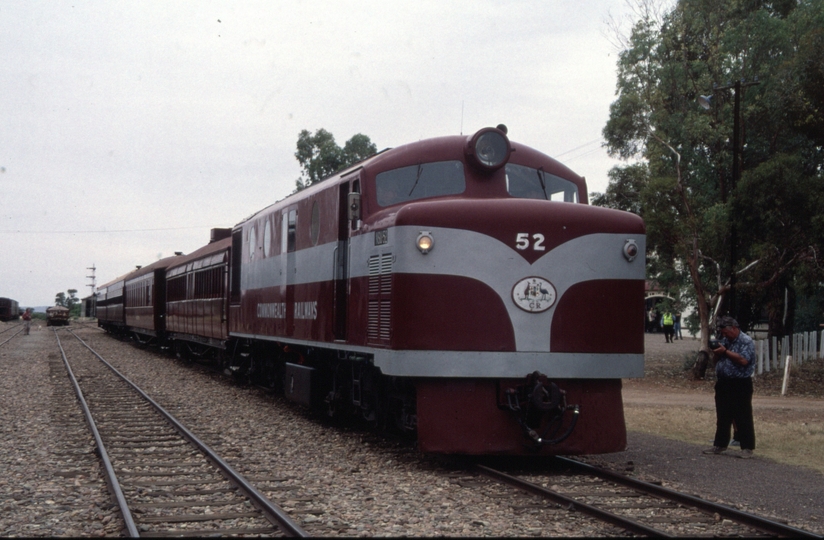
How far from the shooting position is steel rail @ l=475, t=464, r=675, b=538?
19.9 feet

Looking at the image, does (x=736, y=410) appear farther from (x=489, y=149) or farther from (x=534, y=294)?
(x=489, y=149)

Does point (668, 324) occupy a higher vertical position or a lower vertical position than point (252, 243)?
lower

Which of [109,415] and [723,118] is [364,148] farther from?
[109,415]

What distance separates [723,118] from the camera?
2481 cm

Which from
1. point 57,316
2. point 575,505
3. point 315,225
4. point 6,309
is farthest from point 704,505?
point 6,309

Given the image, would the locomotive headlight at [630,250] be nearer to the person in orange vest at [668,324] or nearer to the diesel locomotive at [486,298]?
the diesel locomotive at [486,298]

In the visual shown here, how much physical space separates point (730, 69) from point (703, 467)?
18740mm

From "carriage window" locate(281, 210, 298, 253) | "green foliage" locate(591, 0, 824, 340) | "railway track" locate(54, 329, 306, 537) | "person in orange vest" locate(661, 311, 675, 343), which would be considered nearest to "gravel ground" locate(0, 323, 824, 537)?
"railway track" locate(54, 329, 306, 537)

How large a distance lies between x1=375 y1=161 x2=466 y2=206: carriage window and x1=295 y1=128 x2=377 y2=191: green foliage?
4850 cm

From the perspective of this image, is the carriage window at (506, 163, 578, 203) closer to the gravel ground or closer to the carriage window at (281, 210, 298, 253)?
the gravel ground

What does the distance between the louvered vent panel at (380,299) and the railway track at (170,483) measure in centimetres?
195

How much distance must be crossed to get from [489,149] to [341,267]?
2280 mm

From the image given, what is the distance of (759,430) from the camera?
41.8 feet

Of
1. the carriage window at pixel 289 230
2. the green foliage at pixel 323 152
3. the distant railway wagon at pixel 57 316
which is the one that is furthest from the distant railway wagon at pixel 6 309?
the carriage window at pixel 289 230
